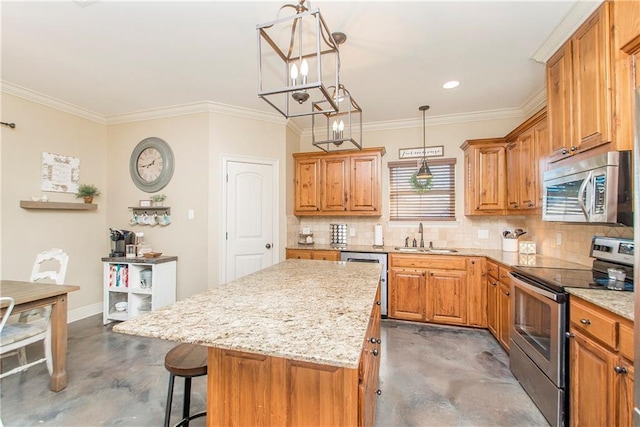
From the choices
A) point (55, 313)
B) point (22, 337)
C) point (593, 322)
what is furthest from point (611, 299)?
point (22, 337)

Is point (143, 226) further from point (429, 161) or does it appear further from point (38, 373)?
point (429, 161)

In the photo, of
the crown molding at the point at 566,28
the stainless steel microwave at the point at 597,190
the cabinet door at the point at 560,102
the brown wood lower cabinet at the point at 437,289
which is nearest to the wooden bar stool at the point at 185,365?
the stainless steel microwave at the point at 597,190

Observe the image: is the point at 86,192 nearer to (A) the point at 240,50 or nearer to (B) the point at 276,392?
(A) the point at 240,50

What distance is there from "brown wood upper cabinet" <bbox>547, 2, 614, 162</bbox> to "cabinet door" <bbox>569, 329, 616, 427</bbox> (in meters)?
1.17

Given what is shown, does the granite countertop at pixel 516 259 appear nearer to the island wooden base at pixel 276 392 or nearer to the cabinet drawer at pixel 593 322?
the cabinet drawer at pixel 593 322

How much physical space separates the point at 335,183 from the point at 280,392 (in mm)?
3226

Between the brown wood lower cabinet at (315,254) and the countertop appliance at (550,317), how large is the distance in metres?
1.96

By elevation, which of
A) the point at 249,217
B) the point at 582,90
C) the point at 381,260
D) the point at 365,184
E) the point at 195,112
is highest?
the point at 195,112

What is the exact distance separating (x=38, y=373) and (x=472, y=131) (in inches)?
207

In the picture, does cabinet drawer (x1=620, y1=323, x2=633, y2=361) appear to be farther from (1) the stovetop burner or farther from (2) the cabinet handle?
(1) the stovetop burner

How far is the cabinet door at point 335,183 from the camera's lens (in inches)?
158

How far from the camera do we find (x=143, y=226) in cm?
387

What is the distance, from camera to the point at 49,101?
3395 millimetres

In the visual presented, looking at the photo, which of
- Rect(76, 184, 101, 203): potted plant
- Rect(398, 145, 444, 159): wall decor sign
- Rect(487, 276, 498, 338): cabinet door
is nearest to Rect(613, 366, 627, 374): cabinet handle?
Rect(487, 276, 498, 338): cabinet door
